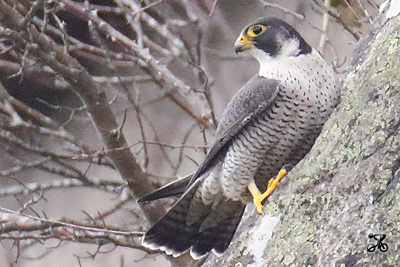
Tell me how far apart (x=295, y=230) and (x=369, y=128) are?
331 millimetres

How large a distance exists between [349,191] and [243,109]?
2.29 ft

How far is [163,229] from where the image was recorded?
2508 millimetres

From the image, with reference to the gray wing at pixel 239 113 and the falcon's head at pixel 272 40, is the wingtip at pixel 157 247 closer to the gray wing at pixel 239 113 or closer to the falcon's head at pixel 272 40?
the gray wing at pixel 239 113

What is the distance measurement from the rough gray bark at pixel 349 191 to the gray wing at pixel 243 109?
0.31 m

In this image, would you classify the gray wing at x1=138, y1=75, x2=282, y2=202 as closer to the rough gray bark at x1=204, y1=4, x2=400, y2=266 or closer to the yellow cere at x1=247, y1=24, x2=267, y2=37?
the yellow cere at x1=247, y1=24, x2=267, y2=37

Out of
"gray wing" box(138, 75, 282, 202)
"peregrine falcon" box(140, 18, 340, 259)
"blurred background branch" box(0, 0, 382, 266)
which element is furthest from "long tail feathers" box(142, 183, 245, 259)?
"blurred background branch" box(0, 0, 382, 266)

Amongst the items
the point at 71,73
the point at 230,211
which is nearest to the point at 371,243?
the point at 230,211

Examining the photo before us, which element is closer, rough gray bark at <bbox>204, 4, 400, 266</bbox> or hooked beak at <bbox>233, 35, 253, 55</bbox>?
rough gray bark at <bbox>204, 4, 400, 266</bbox>

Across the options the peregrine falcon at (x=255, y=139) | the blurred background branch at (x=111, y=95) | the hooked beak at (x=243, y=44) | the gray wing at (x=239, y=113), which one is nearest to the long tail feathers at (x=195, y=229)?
the peregrine falcon at (x=255, y=139)

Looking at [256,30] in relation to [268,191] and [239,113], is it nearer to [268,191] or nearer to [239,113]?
[239,113]

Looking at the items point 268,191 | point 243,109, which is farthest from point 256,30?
point 268,191

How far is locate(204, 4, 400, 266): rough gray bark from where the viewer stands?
4.89 ft

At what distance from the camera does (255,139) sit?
2.23m

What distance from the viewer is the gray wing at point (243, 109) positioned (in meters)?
2.14
